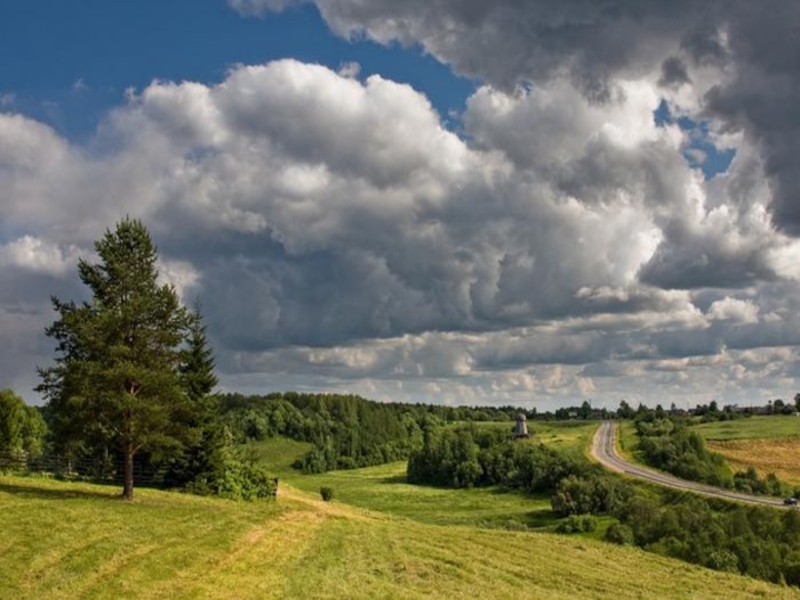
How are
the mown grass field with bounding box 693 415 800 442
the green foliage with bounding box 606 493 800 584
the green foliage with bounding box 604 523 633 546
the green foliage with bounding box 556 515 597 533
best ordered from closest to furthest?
the green foliage with bounding box 606 493 800 584 → the green foliage with bounding box 604 523 633 546 → the green foliage with bounding box 556 515 597 533 → the mown grass field with bounding box 693 415 800 442

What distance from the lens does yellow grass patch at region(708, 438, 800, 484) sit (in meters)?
126

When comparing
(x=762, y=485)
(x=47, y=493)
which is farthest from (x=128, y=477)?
(x=762, y=485)

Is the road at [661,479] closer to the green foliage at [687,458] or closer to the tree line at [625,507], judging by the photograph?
the green foliage at [687,458]

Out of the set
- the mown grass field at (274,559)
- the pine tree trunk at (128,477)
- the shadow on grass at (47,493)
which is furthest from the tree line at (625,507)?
the shadow on grass at (47,493)

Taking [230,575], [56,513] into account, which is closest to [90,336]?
[56,513]

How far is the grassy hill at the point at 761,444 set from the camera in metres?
130

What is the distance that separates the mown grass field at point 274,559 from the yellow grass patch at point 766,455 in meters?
92.1

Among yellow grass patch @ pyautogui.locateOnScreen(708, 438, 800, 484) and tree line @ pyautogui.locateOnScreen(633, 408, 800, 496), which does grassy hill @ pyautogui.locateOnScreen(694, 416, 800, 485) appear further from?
tree line @ pyautogui.locateOnScreen(633, 408, 800, 496)

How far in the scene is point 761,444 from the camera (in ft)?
502

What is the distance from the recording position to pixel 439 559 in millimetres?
34625

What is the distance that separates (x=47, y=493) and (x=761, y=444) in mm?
145941

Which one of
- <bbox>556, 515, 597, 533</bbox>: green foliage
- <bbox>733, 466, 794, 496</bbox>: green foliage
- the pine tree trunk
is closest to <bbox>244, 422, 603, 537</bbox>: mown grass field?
<bbox>556, 515, 597, 533</bbox>: green foliage

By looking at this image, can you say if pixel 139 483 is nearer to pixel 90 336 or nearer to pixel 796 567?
pixel 90 336

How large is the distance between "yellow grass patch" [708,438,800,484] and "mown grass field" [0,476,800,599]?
92.1 m
